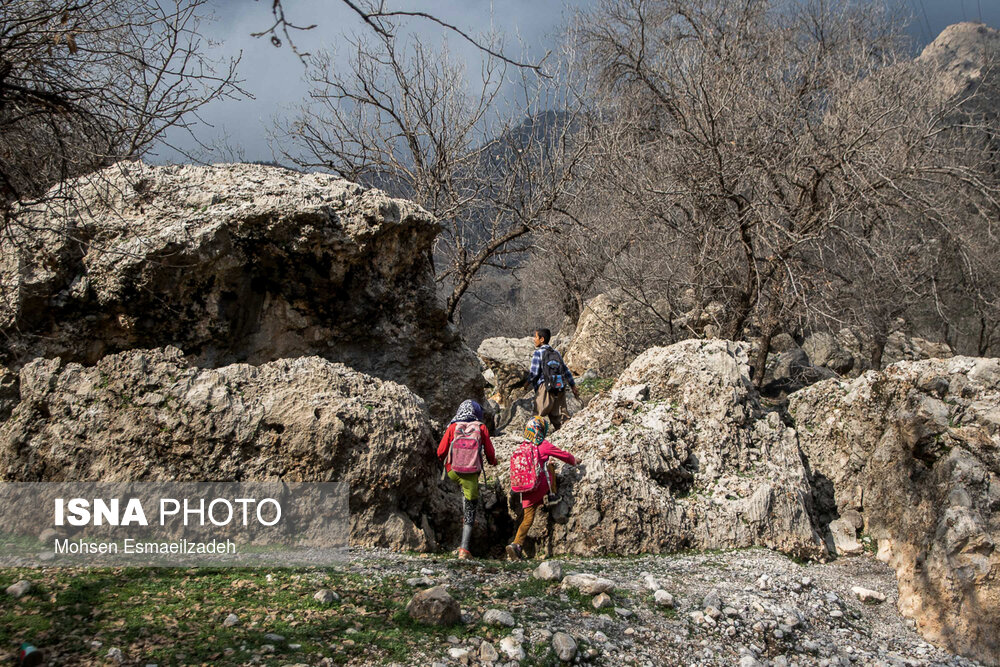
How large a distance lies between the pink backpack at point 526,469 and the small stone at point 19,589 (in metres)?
3.84

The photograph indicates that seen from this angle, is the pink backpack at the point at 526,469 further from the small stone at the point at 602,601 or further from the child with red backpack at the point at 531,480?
the small stone at the point at 602,601

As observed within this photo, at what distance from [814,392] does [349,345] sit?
19.3 feet

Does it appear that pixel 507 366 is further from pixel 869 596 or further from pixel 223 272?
pixel 869 596

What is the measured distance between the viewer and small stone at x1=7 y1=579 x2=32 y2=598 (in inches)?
162

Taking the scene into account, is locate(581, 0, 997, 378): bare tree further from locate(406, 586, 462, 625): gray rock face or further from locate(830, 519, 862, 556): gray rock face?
locate(406, 586, 462, 625): gray rock face

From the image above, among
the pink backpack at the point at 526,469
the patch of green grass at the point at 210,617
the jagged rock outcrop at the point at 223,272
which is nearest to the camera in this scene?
the patch of green grass at the point at 210,617

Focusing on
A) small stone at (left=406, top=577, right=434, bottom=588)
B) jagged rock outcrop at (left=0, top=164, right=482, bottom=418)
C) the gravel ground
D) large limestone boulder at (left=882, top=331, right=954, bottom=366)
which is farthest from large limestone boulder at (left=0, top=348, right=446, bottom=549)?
large limestone boulder at (left=882, top=331, right=954, bottom=366)

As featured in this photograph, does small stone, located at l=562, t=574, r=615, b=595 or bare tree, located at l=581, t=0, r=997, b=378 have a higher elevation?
bare tree, located at l=581, t=0, r=997, b=378

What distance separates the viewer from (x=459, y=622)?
14.4ft

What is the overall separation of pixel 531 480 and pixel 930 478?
3.77 m

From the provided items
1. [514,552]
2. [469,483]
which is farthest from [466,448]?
[514,552]

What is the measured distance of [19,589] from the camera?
13.6 ft

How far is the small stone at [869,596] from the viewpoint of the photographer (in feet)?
19.5

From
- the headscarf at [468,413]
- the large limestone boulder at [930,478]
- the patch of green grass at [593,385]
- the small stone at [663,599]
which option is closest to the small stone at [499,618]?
the small stone at [663,599]
